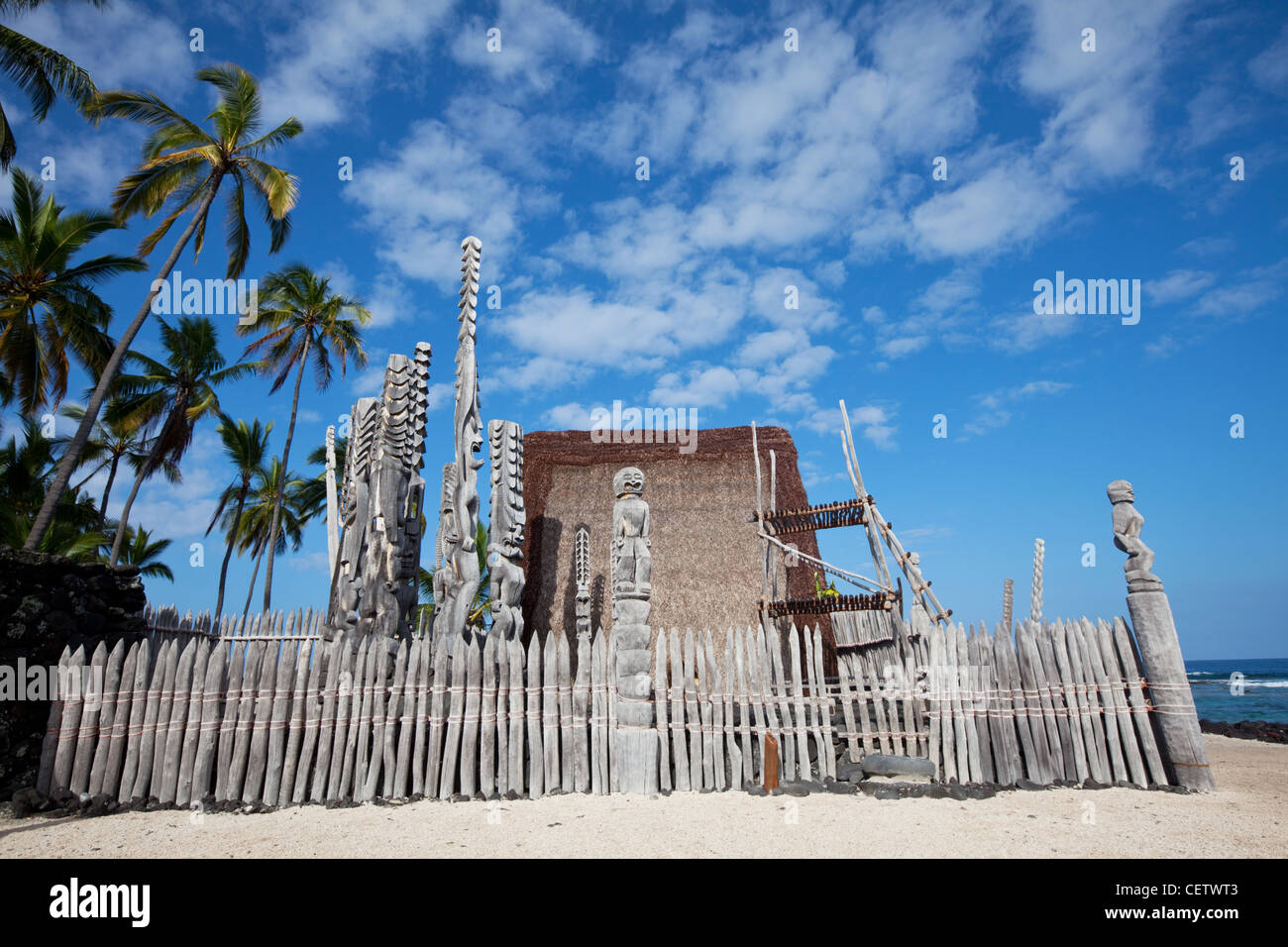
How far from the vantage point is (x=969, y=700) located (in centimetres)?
666

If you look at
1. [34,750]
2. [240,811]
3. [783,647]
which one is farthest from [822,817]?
[783,647]

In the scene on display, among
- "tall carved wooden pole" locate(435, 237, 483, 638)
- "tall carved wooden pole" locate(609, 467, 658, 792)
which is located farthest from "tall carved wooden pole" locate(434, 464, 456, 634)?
"tall carved wooden pole" locate(609, 467, 658, 792)

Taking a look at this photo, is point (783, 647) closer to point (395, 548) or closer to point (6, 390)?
point (395, 548)

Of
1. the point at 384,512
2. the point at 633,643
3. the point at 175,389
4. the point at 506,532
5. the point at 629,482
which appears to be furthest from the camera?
the point at 175,389

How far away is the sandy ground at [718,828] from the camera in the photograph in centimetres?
466

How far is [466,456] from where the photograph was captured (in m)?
9.20

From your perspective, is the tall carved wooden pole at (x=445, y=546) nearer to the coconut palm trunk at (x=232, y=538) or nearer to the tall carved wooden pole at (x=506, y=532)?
the tall carved wooden pole at (x=506, y=532)

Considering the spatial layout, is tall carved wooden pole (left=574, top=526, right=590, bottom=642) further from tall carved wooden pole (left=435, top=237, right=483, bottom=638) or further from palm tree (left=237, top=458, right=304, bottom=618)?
palm tree (left=237, top=458, right=304, bottom=618)

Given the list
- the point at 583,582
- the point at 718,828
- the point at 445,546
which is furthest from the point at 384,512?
the point at 583,582

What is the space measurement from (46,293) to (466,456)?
11.8 meters

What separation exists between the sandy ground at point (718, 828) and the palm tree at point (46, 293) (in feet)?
42.0

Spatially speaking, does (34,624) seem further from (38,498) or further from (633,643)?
(38,498)

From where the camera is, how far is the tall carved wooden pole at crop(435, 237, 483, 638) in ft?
29.5
